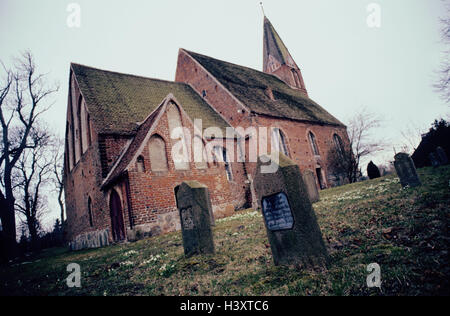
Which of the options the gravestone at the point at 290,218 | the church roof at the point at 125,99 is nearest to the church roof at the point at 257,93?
the church roof at the point at 125,99

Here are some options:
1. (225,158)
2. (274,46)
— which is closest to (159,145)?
(225,158)

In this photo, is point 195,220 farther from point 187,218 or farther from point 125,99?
point 125,99

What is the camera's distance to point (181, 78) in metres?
22.4

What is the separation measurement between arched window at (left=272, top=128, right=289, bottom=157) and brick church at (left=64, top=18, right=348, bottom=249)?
0.08 m

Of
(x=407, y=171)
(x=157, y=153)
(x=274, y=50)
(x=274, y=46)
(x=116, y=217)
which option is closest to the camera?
(x=407, y=171)

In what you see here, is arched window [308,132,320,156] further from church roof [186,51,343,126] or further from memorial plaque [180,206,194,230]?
memorial plaque [180,206,194,230]

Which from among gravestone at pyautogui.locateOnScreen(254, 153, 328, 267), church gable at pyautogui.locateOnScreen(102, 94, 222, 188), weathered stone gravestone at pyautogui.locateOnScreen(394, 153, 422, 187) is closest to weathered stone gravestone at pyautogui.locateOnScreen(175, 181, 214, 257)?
gravestone at pyautogui.locateOnScreen(254, 153, 328, 267)

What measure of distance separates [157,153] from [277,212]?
868 centimetres

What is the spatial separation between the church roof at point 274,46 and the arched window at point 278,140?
604 inches

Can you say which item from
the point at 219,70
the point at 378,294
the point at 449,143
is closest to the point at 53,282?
the point at 378,294

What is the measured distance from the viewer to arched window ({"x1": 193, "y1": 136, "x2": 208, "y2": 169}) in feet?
41.2

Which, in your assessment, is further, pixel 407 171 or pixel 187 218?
pixel 407 171

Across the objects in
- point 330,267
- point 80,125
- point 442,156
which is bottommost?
point 330,267

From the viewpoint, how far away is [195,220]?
16.9ft
